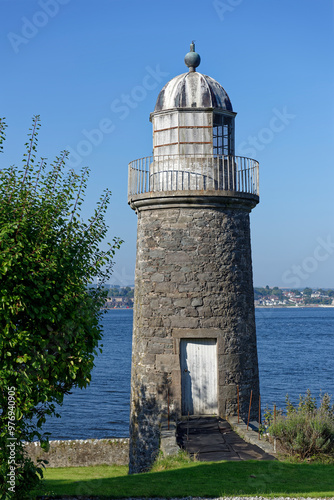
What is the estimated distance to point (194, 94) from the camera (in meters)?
16.5

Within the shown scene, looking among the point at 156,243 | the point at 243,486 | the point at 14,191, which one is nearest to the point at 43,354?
the point at 14,191

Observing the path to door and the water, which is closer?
the path to door

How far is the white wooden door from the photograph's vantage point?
1586 cm

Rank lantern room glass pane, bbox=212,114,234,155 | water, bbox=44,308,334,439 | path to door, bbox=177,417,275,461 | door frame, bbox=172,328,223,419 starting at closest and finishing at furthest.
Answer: path to door, bbox=177,417,275,461
door frame, bbox=172,328,223,419
lantern room glass pane, bbox=212,114,234,155
water, bbox=44,308,334,439

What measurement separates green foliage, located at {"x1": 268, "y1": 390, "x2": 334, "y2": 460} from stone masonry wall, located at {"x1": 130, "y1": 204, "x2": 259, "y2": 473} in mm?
2992

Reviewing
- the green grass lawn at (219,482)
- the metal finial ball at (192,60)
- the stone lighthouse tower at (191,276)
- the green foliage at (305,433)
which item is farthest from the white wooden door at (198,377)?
the metal finial ball at (192,60)

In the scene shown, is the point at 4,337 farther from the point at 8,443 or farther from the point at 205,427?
the point at 205,427

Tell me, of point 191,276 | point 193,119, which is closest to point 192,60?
point 193,119

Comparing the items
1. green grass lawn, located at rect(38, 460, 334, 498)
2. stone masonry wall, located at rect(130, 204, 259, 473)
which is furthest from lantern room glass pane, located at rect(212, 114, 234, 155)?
green grass lawn, located at rect(38, 460, 334, 498)

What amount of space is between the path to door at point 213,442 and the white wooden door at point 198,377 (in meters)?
0.35

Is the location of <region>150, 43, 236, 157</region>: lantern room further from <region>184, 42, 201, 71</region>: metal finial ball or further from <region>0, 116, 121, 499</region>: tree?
<region>0, 116, 121, 499</region>: tree

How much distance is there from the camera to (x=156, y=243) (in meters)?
16.3

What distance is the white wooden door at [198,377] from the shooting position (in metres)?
15.9

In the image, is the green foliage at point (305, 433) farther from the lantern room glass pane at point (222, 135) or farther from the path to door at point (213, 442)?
the lantern room glass pane at point (222, 135)
